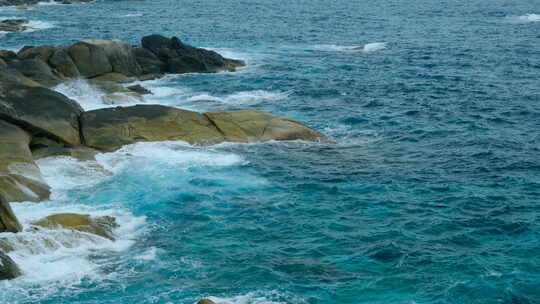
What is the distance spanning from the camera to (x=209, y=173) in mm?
29469

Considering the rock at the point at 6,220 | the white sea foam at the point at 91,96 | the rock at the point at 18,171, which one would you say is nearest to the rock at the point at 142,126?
the rock at the point at 18,171

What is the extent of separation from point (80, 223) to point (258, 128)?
13526 mm

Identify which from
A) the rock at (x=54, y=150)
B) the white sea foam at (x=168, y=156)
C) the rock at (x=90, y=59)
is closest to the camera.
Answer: the rock at (x=54, y=150)

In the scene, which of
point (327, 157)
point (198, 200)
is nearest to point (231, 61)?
point (327, 157)

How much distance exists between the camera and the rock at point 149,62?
169 feet

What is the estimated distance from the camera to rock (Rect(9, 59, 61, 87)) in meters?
40.8

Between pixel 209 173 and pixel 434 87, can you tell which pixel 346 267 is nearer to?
pixel 209 173

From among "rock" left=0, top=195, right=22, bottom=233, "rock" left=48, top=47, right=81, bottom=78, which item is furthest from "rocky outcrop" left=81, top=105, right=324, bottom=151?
"rock" left=48, top=47, right=81, bottom=78

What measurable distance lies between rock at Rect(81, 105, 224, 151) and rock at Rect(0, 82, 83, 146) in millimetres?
676

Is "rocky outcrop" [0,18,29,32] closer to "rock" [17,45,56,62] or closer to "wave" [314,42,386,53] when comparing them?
"rock" [17,45,56,62]

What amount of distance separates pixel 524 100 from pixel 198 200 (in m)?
25.2

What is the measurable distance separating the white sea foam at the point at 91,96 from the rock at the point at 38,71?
2.05 feet

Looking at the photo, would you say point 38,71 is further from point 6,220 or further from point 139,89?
point 6,220

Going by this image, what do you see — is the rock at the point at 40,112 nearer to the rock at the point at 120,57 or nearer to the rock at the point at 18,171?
the rock at the point at 18,171
